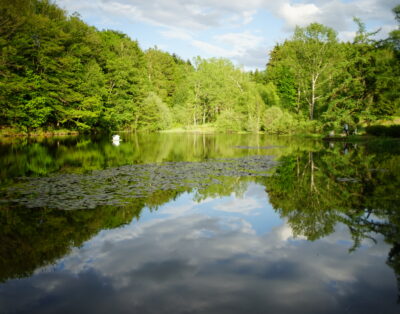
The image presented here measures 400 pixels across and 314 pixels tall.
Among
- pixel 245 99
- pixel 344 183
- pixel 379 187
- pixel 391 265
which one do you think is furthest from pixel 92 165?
pixel 245 99

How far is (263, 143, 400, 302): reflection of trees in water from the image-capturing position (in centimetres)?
858

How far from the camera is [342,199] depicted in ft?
37.3

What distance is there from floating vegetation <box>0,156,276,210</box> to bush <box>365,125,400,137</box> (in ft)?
71.8

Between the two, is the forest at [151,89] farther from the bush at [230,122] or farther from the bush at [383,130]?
the bush at [383,130]

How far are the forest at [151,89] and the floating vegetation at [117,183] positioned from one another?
88.6 ft

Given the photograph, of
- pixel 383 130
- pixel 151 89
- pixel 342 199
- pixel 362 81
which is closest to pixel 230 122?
pixel 151 89

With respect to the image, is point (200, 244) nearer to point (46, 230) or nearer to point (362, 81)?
point (46, 230)

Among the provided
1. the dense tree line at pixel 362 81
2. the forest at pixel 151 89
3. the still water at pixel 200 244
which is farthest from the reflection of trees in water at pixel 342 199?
the forest at pixel 151 89

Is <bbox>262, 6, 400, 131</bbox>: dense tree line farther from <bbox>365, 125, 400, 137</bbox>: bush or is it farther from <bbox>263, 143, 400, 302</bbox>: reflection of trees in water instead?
<bbox>263, 143, 400, 302</bbox>: reflection of trees in water

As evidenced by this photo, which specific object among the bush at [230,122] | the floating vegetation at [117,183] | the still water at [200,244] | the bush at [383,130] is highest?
the bush at [230,122]

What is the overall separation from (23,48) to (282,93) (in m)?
50.7

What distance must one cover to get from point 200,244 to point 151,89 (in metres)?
75.4

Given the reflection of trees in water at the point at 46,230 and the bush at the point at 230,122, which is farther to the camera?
the bush at the point at 230,122

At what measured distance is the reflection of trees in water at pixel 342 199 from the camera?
8578 millimetres
